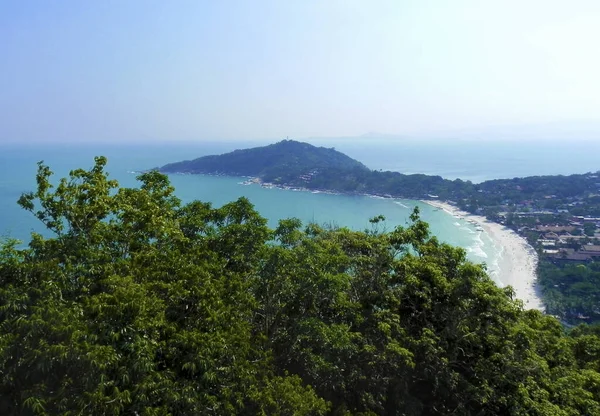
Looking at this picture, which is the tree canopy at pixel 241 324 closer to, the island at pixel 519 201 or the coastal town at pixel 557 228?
the island at pixel 519 201

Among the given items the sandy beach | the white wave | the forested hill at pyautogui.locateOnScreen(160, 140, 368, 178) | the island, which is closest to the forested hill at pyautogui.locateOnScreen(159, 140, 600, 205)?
the forested hill at pyautogui.locateOnScreen(160, 140, 368, 178)

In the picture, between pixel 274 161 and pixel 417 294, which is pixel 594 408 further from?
pixel 274 161

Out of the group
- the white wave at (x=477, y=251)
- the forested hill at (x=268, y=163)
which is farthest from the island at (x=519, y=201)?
the white wave at (x=477, y=251)

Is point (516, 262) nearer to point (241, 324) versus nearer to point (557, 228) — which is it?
point (557, 228)

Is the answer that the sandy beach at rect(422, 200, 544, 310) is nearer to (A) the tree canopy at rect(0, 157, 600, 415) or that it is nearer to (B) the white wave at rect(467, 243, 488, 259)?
(B) the white wave at rect(467, 243, 488, 259)

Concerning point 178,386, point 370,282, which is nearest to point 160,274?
point 178,386

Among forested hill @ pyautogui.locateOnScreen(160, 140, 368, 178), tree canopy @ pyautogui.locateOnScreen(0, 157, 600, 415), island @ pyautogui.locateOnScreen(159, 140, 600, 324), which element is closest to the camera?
tree canopy @ pyautogui.locateOnScreen(0, 157, 600, 415)
